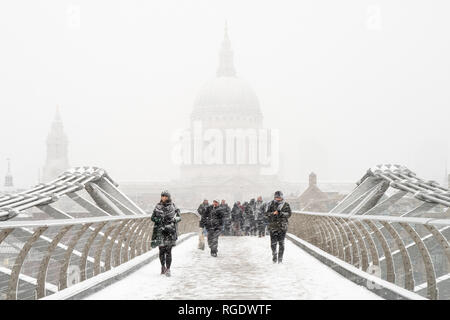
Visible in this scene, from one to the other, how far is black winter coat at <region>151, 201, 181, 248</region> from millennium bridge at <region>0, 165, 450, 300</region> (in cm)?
62

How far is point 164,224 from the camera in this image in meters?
12.8

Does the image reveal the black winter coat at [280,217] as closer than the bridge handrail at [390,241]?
No

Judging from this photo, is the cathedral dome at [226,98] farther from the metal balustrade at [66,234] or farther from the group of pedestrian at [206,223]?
the group of pedestrian at [206,223]

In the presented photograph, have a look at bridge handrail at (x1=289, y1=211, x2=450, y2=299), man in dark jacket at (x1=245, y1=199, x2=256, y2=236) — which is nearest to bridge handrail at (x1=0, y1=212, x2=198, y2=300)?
bridge handrail at (x1=289, y1=211, x2=450, y2=299)

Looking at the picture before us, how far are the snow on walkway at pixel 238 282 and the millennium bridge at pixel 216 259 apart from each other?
1 cm

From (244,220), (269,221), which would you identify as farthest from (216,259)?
(244,220)

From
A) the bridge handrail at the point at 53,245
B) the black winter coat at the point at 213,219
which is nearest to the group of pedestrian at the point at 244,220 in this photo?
the black winter coat at the point at 213,219

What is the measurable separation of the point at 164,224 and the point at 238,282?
1.72m

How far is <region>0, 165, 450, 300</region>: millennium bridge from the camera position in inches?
339

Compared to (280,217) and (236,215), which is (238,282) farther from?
(236,215)

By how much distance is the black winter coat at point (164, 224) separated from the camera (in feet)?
Answer: 41.6

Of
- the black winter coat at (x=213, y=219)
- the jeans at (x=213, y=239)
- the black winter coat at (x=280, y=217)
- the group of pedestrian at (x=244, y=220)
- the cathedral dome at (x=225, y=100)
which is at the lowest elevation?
the group of pedestrian at (x=244, y=220)
